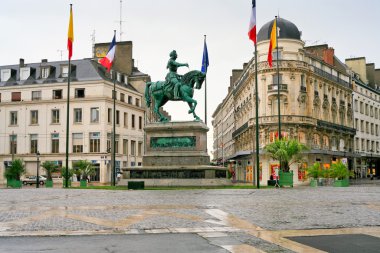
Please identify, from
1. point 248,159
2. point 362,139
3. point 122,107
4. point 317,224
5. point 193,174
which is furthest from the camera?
point 362,139

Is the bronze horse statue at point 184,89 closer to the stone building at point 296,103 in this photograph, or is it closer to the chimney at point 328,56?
the stone building at point 296,103

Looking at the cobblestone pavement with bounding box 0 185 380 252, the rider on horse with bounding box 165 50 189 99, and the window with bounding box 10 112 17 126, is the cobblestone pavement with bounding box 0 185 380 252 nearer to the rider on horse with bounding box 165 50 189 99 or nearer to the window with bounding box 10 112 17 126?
the rider on horse with bounding box 165 50 189 99

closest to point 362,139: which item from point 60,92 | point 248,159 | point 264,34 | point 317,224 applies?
point 248,159

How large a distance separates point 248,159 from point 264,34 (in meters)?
17.5

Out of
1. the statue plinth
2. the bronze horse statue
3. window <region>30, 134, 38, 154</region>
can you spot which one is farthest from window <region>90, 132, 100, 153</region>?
the statue plinth

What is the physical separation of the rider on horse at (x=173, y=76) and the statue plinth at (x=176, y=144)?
87.6 inches

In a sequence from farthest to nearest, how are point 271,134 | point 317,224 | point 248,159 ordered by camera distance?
point 248,159 < point 271,134 < point 317,224

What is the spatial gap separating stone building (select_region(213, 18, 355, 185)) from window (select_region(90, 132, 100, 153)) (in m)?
19.9

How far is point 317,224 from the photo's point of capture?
37.7 feet

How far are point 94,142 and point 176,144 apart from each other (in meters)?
37.4

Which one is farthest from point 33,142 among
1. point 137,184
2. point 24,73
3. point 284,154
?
point 137,184

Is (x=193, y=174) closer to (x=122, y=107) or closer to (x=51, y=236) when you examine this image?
(x=51, y=236)

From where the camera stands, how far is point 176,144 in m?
32.3

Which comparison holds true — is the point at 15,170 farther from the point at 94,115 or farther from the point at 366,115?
the point at 366,115
